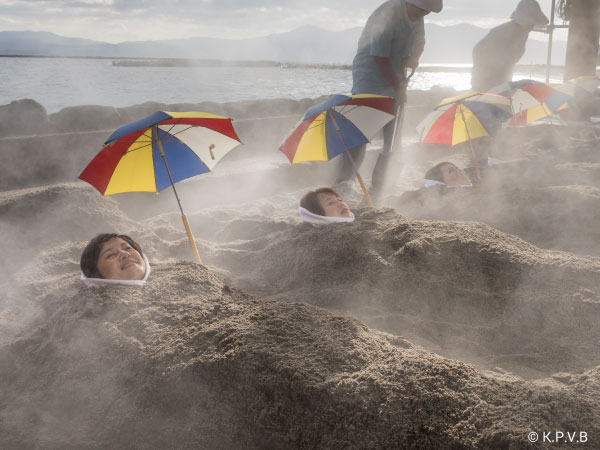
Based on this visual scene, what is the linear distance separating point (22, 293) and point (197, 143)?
158cm

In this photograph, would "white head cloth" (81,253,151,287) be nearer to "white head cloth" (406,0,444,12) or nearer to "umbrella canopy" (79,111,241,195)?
"umbrella canopy" (79,111,241,195)

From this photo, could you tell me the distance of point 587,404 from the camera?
175cm

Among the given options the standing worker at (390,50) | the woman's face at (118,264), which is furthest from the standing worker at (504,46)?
the woman's face at (118,264)

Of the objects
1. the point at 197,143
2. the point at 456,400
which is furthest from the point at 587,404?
the point at 197,143

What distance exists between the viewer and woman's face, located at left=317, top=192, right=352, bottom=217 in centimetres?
400

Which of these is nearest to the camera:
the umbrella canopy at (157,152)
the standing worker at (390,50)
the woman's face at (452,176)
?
the umbrella canopy at (157,152)

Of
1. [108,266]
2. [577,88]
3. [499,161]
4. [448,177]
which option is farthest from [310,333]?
[577,88]

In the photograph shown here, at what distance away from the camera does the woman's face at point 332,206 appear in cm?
400

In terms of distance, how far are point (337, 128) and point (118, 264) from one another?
2.43m

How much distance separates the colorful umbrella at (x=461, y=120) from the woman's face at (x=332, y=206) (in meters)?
2.18

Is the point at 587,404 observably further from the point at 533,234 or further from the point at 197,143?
the point at 197,143

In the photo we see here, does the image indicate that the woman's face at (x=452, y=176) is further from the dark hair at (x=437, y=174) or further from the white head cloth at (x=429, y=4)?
the white head cloth at (x=429, y=4)

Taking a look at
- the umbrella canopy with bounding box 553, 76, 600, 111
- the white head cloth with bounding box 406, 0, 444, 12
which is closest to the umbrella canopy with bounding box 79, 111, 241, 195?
the white head cloth with bounding box 406, 0, 444, 12

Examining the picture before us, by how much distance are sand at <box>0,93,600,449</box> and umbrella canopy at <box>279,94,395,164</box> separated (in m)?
0.75
